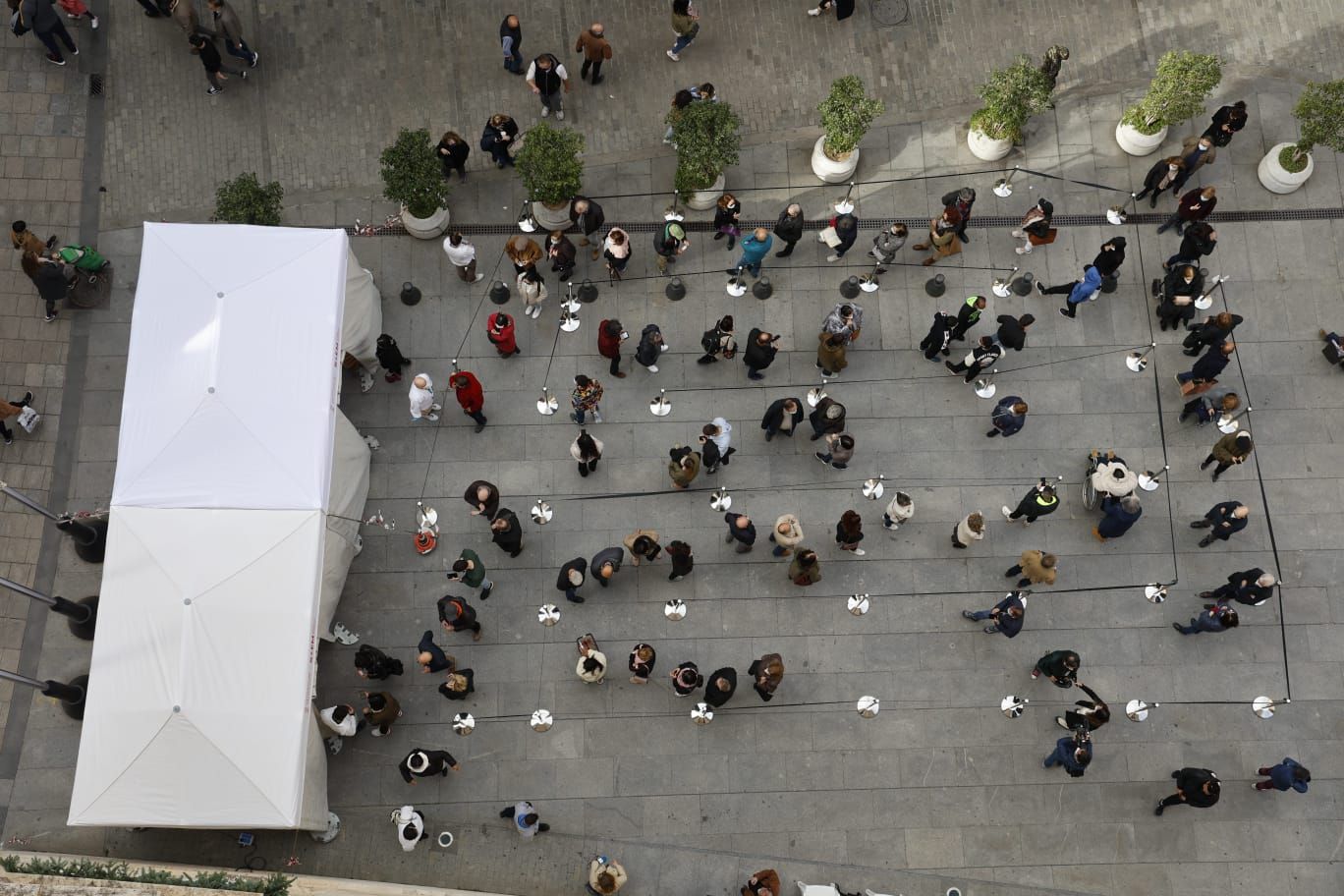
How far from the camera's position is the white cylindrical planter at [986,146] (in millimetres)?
17141

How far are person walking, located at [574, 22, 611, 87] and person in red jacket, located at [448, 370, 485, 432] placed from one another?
6343 millimetres

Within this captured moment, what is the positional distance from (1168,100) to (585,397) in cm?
1087

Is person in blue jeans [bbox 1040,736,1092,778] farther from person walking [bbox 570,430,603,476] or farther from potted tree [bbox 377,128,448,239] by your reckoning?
potted tree [bbox 377,128,448,239]

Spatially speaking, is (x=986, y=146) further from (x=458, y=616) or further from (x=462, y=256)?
(x=458, y=616)

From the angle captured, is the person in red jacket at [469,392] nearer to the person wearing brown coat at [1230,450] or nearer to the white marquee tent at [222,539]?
the white marquee tent at [222,539]

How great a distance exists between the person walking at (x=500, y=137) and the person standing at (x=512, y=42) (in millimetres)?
1165

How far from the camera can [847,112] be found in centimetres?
1571

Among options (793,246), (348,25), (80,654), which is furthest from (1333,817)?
(348,25)

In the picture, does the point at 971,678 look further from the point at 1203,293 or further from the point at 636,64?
the point at 636,64

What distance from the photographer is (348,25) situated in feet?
59.0

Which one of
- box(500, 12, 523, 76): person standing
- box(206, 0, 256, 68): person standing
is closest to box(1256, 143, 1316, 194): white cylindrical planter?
box(500, 12, 523, 76): person standing

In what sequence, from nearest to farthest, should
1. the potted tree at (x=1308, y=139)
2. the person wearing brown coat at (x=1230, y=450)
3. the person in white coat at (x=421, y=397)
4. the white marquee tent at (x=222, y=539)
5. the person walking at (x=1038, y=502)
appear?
the white marquee tent at (x=222, y=539) → the person in white coat at (x=421, y=397) → the person walking at (x=1038, y=502) → the person wearing brown coat at (x=1230, y=450) → the potted tree at (x=1308, y=139)

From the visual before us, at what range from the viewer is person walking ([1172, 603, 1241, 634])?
566 inches

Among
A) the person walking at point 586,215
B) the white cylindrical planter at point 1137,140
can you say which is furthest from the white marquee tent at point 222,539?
the white cylindrical planter at point 1137,140
